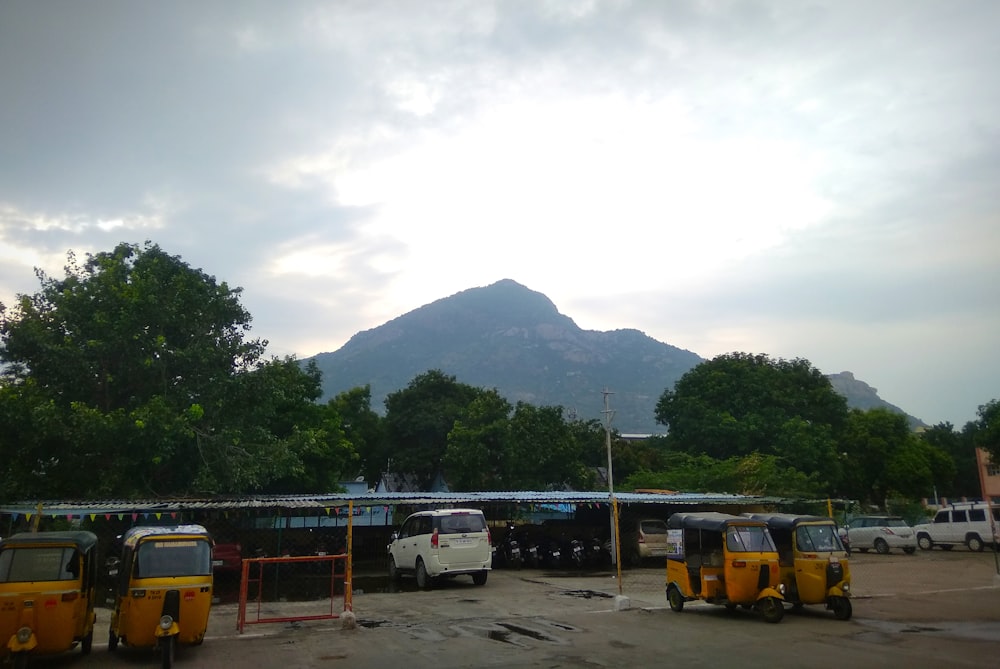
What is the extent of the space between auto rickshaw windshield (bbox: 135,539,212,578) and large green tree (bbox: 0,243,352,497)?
37.9 feet

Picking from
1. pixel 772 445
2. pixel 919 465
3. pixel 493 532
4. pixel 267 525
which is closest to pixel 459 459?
pixel 493 532

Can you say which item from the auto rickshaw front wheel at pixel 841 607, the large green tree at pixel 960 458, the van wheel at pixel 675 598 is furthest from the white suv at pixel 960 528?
the large green tree at pixel 960 458

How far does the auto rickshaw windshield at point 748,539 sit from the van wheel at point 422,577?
7.94 meters

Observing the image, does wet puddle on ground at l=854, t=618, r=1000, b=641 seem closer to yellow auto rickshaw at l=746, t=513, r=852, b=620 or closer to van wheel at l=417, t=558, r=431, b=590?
yellow auto rickshaw at l=746, t=513, r=852, b=620

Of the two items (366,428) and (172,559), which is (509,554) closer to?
(172,559)

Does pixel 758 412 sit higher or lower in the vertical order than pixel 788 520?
higher

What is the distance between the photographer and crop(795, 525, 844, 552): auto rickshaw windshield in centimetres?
1220

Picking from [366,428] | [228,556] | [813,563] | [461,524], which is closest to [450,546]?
[461,524]

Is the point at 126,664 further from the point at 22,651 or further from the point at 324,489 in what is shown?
the point at 324,489

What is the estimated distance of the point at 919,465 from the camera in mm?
43344

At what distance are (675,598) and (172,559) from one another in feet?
28.5

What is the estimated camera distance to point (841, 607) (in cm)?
1173

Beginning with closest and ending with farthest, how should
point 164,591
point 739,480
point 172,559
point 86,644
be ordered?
point 164,591
point 172,559
point 86,644
point 739,480

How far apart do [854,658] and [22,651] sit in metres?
10.0
